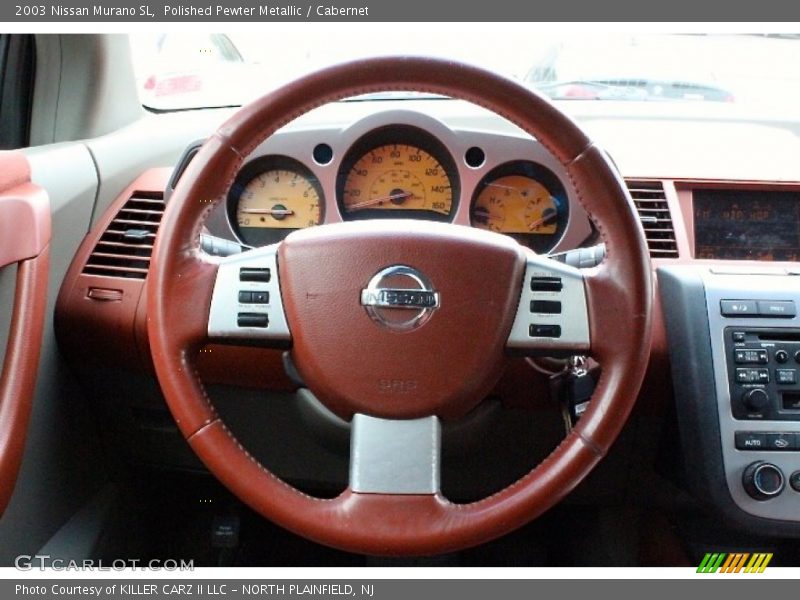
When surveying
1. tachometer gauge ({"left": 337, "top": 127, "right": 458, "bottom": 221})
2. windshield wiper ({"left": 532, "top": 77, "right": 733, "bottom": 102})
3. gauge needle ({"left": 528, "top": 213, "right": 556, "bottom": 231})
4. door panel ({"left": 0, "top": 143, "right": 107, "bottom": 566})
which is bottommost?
door panel ({"left": 0, "top": 143, "right": 107, "bottom": 566})

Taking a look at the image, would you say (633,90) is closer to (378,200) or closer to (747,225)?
(747,225)

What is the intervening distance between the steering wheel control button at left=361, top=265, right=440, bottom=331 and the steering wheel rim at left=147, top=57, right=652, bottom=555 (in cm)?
21

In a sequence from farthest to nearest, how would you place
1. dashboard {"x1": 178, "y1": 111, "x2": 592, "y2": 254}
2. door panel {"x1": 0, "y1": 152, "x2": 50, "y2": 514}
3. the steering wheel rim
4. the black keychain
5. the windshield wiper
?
the windshield wiper
dashboard {"x1": 178, "y1": 111, "x2": 592, "y2": 254}
door panel {"x1": 0, "y1": 152, "x2": 50, "y2": 514}
the black keychain
the steering wheel rim

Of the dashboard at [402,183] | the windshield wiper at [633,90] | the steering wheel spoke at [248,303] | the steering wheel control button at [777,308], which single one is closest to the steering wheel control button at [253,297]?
the steering wheel spoke at [248,303]

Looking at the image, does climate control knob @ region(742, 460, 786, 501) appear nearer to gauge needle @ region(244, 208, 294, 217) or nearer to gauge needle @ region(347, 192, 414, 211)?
gauge needle @ region(347, 192, 414, 211)

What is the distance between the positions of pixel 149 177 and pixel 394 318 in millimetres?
854

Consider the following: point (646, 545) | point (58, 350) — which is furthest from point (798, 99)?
point (58, 350)

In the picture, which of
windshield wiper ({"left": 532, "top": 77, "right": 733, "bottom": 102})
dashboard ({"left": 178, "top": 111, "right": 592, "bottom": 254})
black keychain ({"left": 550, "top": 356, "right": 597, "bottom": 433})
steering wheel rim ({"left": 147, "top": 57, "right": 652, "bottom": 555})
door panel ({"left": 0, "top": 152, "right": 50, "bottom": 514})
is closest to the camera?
steering wheel rim ({"left": 147, "top": 57, "right": 652, "bottom": 555})

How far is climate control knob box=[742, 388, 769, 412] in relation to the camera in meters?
1.40

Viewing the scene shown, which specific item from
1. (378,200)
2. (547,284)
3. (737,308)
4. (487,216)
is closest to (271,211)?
(378,200)

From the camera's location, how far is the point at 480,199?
160cm

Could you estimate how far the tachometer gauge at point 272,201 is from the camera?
1588 millimetres

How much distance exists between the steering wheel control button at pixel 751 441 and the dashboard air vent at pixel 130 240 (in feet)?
3.58

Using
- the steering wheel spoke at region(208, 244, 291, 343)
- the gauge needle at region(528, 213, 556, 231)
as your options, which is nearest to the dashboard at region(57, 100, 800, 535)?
the gauge needle at region(528, 213, 556, 231)
